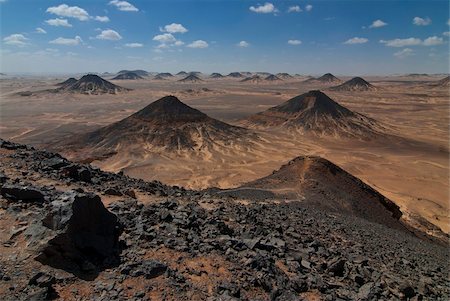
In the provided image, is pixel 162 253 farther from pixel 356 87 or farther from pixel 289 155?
pixel 356 87

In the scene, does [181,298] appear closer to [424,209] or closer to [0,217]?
[0,217]

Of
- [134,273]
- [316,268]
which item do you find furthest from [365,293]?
[134,273]

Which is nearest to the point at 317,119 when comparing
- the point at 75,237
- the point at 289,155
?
the point at 289,155

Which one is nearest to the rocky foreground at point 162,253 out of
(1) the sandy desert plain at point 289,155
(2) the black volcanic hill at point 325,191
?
(2) the black volcanic hill at point 325,191

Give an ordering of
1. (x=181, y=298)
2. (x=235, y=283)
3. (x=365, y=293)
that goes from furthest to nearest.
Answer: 1. (x=365, y=293)
2. (x=235, y=283)
3. (x=181, y=298)

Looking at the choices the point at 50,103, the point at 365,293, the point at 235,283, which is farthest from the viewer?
the point at 50,103

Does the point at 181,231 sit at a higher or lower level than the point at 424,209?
higher

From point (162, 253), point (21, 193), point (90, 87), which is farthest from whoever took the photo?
point (90, 87)
